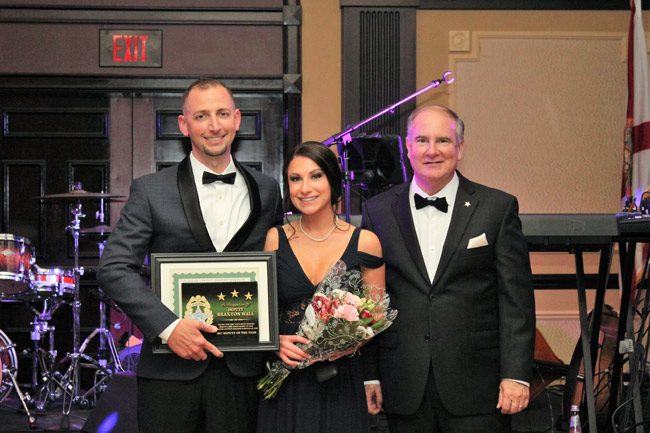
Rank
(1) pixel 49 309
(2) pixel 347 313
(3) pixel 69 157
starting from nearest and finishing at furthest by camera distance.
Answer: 1. (2) pixel 347 313
2. (1) pixel 49 309
3. (3) pixel 69 157

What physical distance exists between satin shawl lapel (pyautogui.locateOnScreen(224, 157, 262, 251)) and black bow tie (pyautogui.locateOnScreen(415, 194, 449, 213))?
0.56 m

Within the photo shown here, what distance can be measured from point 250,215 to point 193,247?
22 cm

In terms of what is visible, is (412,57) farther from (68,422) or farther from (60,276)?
(68,422)

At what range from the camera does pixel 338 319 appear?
2869 millimetres

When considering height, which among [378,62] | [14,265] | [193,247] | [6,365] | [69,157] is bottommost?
[6,365]

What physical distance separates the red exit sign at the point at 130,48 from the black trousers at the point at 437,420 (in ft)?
18.9

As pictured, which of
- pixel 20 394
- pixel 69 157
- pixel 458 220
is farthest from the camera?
pixel 69 157

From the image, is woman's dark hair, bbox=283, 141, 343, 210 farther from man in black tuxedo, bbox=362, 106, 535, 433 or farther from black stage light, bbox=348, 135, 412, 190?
black stage light, bbox=348, 135, 412, 190

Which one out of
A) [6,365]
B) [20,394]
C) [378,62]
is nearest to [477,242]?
[20,394]

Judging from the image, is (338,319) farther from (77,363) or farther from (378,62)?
(378,62)

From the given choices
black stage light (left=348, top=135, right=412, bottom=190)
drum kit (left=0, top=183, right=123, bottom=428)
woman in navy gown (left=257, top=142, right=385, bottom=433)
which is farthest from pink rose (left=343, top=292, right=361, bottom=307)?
drum kit (left=0, top=183, right=123, bottom=428)

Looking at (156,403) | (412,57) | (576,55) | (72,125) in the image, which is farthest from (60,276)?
(576,55)

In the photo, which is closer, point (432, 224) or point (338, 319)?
point (338, 319)

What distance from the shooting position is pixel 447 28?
8.34 meters
